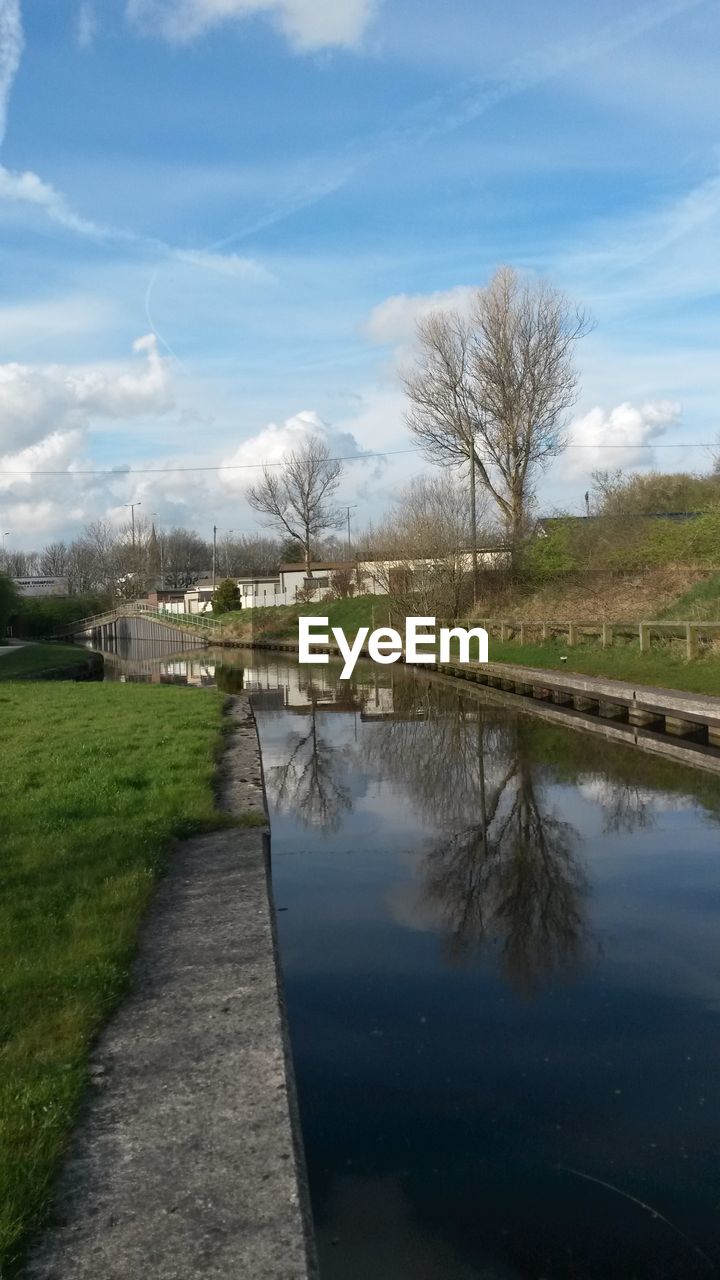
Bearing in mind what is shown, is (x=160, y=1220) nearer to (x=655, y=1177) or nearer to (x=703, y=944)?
(x=655, y=1177)

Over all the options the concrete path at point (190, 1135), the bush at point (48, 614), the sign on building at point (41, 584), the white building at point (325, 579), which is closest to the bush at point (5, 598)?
the white building at point (325, 579)

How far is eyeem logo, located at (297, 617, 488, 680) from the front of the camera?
3140cm

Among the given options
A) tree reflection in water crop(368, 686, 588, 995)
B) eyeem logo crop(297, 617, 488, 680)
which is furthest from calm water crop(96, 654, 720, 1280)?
eyeem logo crop(297, 617, 488, 680)

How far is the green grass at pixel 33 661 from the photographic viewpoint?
33250 mm

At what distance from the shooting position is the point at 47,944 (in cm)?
543

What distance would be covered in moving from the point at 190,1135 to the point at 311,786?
8658mm

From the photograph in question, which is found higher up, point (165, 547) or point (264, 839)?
point (165, 547)

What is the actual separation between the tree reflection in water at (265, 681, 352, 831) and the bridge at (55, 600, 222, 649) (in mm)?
47625

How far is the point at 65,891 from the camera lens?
253 inches

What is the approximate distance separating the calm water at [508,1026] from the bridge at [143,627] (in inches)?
2099

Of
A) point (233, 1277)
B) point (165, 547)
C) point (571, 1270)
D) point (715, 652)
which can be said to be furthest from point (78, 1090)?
point (165, 547)

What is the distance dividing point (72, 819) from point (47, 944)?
10.8ft

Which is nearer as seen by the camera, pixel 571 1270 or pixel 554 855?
pixel 571 1270

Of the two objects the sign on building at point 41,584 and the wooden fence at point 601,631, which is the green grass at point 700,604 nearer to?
the wooden fence at point 601,631
